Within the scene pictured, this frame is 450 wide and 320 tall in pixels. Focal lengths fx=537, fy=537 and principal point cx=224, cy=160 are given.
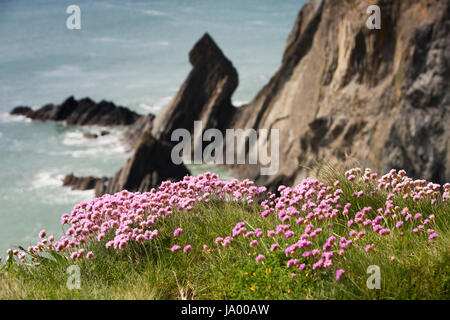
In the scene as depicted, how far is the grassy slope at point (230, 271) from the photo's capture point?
5.95 metres

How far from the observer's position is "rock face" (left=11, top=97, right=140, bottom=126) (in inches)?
2411

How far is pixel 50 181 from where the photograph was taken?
4078 centimetres

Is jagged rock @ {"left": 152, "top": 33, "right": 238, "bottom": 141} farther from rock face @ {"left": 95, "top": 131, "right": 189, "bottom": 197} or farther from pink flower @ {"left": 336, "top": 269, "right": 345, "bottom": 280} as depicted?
pink flower @ {"left": 336, "top": 269, "right": 345, "bottom": 280}

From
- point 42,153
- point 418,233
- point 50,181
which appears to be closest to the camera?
point 418,233

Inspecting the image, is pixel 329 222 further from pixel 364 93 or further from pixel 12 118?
pixel 12 118

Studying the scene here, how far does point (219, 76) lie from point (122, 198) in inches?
1536

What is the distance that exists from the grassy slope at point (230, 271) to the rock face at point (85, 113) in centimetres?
5400

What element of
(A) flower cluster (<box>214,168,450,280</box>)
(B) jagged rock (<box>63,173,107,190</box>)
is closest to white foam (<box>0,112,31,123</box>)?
(B) jagged rock (<box>63,173,107,190</box>)

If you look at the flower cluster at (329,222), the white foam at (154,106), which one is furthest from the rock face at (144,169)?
the white foam at (154,106)

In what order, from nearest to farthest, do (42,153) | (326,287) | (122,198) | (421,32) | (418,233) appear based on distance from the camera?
1. (326,287)
2. (418,233)
3. (122,198)
4. (421,32)
5. (42,153)

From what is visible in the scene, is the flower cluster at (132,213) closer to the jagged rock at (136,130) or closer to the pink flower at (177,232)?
the pink flower at (177,232)
